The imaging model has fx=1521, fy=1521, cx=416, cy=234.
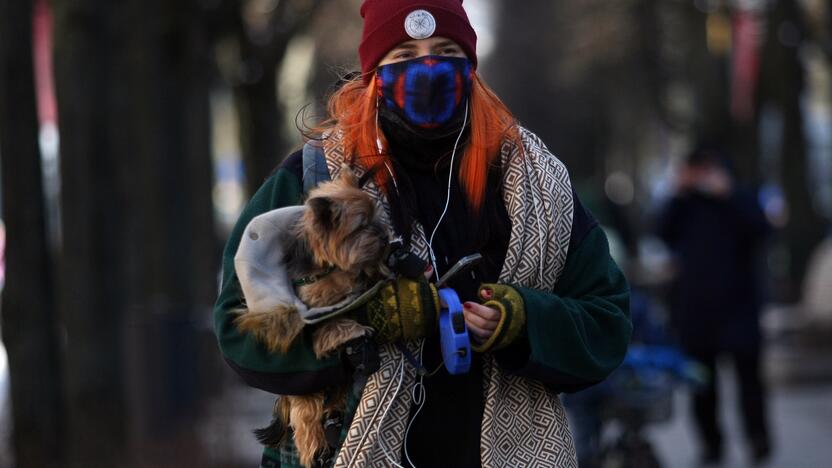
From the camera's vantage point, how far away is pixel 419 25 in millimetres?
3240

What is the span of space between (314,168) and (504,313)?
0.52 m

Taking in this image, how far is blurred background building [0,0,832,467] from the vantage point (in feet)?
25.6

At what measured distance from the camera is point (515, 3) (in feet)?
153

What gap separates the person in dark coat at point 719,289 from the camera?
9.05 metres

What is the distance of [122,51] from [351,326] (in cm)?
983

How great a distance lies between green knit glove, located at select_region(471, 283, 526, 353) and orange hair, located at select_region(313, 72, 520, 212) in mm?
225

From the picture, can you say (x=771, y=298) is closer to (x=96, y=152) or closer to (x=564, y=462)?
(x=96, y=152)

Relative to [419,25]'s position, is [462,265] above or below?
below

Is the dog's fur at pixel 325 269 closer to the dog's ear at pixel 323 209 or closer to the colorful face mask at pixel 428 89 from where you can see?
the dog's ear at pixel 323 209

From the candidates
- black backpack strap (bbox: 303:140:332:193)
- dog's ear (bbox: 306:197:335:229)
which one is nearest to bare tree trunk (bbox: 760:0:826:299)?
black backpack strap (bbox: 303:140:332:193)

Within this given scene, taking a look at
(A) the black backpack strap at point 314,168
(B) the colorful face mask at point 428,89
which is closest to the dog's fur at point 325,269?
(A) the black backpack strap at point 314,168

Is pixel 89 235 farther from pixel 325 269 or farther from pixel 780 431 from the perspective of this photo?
pixel 325 269

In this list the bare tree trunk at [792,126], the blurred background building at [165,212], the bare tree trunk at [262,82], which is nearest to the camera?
the blurred background building at [165,212]

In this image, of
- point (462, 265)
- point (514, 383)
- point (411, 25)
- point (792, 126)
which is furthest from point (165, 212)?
point (462, 265)
